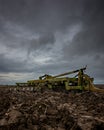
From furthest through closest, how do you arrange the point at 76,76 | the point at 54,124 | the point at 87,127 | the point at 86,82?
the point at 76,76, the point at 86,82, the point at 54,124, the point at 87,127

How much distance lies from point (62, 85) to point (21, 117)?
527 inches

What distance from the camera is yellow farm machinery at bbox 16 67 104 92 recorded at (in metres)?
15.7

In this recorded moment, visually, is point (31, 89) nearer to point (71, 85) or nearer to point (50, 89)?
point (50, 89)

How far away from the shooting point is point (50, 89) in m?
21.6

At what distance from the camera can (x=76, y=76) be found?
57.0 ft

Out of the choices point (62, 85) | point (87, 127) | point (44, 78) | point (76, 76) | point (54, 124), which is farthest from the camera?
point (44, 78)

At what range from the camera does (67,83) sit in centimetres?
1786

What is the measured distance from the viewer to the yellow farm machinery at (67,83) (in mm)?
15714

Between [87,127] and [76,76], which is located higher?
[76,76]

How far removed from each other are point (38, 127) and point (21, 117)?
0.98 metres

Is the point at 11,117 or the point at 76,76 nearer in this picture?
the point at 11,117

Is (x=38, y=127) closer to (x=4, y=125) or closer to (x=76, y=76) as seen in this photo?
(x=4, y=125)

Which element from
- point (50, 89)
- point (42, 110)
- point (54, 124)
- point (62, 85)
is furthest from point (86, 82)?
point (54, 124)

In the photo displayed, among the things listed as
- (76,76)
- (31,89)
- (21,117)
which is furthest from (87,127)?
(31,89)
